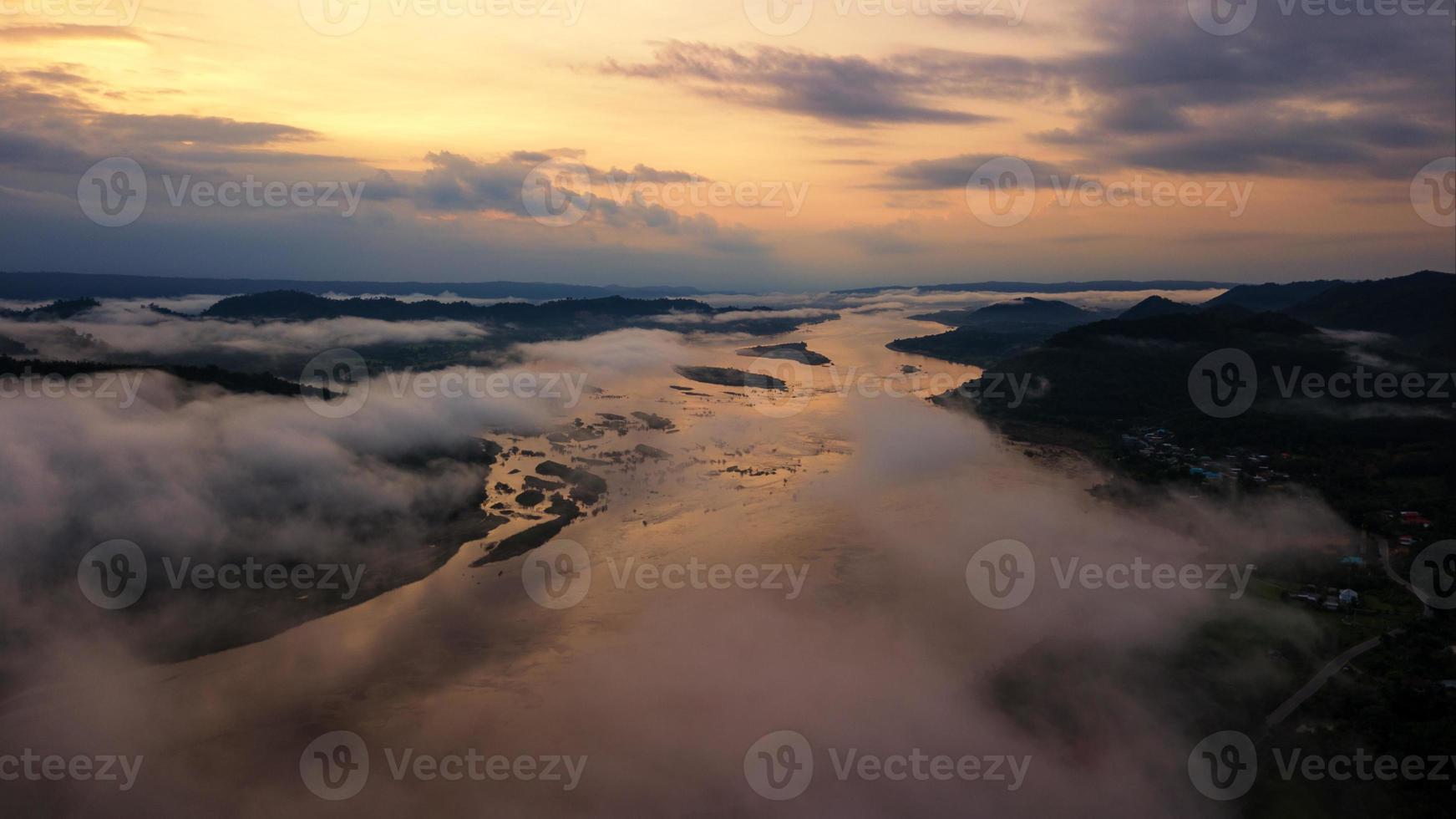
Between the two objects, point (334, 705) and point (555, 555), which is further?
point (555, 555)

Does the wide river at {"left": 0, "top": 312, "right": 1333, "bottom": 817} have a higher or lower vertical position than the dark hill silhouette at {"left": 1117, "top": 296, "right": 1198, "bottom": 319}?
lower

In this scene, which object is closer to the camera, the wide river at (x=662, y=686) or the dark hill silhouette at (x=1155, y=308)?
the wide river at (x=662, y=686)

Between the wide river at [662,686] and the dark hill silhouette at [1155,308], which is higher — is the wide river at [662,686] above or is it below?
below

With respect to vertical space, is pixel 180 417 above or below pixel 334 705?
above

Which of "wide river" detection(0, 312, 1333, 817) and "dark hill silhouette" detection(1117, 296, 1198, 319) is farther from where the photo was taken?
"dark hill silhouette" detection(1117, 296, 1198, 319)

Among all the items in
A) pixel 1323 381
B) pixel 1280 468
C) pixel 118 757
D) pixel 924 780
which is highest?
pixel 1323 381

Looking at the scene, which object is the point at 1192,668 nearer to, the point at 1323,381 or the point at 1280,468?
the point at 1280,468

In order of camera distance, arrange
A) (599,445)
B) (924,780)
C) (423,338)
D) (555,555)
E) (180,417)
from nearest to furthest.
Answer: (924,780)
(555,555)
(180,417)
(599,445)
(423,338)

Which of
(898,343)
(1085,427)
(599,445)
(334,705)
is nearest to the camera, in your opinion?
(334,705)

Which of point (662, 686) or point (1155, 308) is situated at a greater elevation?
point (1155, 308)

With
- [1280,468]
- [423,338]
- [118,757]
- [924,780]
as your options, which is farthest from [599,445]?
[423,338]

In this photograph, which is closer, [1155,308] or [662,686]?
[662,686]
